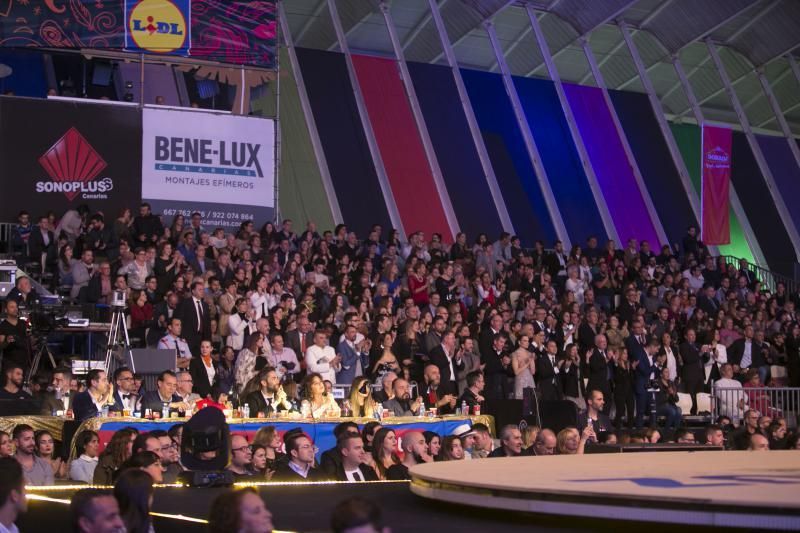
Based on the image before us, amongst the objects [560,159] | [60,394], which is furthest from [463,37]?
[60,394]

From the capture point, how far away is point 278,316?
14.0 m

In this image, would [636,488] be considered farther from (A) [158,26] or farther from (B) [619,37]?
(B) [619,37]

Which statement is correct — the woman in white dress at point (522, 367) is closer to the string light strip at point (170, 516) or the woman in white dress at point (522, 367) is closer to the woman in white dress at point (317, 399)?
the woman in white dress at point (317, 399)

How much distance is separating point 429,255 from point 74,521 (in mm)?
14374

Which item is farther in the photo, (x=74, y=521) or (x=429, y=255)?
(x=429, y=255)

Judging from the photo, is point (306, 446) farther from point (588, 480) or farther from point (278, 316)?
point (278, 316)

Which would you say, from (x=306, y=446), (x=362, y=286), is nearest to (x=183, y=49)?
(x=362, y=286)

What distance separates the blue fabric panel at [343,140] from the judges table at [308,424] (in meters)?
10.1

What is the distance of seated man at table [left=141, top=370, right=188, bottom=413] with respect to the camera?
11.0 metres

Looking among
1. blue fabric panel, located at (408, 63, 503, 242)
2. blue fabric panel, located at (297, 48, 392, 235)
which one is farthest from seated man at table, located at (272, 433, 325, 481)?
blue fabric panel, located at (408, 63, 503, 242)

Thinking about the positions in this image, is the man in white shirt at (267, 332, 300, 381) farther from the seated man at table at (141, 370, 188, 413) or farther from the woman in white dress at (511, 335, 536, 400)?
the woman in white dress at (511, 335, 536, 400)

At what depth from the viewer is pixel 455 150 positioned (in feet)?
77.7

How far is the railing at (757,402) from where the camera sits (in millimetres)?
15125

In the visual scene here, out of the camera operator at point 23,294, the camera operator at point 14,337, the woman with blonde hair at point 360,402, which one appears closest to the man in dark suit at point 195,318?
the camera operator at point 23,294
